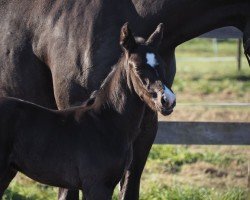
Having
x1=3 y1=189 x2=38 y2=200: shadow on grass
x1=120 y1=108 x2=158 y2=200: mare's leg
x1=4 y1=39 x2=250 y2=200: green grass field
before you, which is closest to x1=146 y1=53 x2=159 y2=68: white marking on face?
x1=120 y1=108 x2=158 y2=200: mare's leg

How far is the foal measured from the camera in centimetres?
457

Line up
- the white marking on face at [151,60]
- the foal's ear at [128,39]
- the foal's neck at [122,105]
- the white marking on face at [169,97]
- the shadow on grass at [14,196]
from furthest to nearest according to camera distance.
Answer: the shadow on grass at [14,196], the foal's neck at [122,105], the foal's ear at [128,39], the white marking on face at [151,60], the white marking on face at [169,97]

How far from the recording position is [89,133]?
4703 mm

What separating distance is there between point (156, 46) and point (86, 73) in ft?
2.52

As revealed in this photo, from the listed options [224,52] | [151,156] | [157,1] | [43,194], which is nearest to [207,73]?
[224,52]

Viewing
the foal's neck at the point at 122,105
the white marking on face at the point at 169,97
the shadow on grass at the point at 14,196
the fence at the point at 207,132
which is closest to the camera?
the white marking on face at the point at 169,97

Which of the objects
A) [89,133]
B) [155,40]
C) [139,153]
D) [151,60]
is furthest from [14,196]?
[151,60]

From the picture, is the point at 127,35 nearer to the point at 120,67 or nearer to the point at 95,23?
the point at 120,67

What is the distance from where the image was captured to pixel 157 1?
5.39 m

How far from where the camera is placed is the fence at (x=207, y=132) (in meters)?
7.36

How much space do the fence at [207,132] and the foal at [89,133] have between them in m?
2.61

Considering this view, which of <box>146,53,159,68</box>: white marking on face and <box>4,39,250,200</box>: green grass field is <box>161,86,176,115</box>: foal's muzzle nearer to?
<box>146,53,159,68</box>: white marking on face

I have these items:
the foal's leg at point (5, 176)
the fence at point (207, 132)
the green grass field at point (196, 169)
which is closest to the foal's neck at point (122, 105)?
the foal's leg at point (5, 176)

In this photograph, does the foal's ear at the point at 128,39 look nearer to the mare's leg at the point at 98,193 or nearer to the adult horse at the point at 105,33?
the adult horse at the point at 105,33
